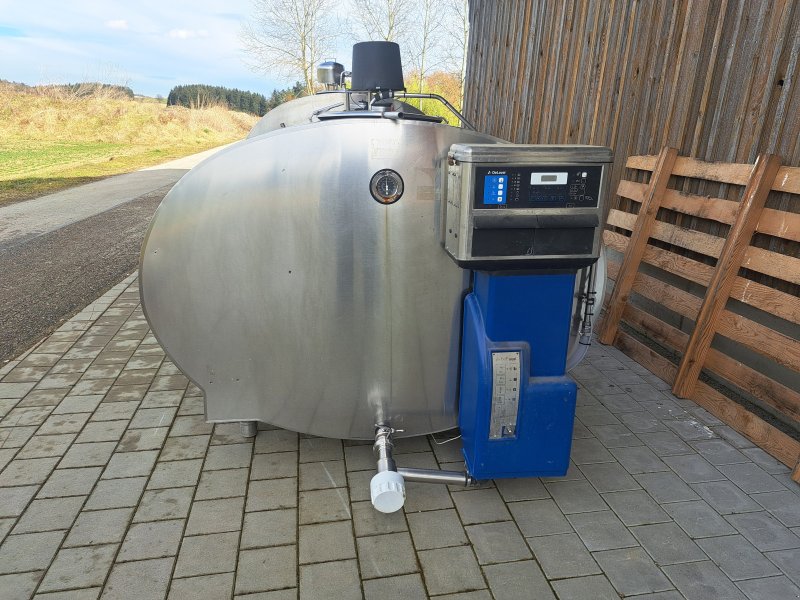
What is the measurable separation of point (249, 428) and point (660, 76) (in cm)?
383

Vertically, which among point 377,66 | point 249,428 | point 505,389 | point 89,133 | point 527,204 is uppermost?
point 377,66

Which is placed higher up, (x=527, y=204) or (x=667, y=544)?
(x=527, y=204)

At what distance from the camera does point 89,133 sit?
2467 cm

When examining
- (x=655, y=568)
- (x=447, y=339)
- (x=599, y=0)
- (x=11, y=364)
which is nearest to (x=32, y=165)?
(x=11, y=364)

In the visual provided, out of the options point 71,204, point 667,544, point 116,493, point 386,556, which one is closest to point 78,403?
point 116,493

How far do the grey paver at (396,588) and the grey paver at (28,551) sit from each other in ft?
4.07

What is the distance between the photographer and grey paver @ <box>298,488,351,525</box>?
7.93ft

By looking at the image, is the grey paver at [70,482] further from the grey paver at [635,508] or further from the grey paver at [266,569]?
the grey paver at [635,508]

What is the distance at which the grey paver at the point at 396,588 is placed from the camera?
2.03 m

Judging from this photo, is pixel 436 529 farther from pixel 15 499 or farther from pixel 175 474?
pixel 15 499

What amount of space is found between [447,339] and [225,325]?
1.01 m

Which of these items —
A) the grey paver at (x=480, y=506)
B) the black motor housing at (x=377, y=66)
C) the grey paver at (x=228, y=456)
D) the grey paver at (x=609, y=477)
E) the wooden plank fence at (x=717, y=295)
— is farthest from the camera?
the black motor housing at (x=377, y=66)

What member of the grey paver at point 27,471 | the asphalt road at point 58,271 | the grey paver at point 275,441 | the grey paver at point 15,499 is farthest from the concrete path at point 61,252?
the grey paver at point 275,441

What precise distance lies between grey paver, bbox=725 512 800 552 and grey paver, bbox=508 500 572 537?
2.42ft
